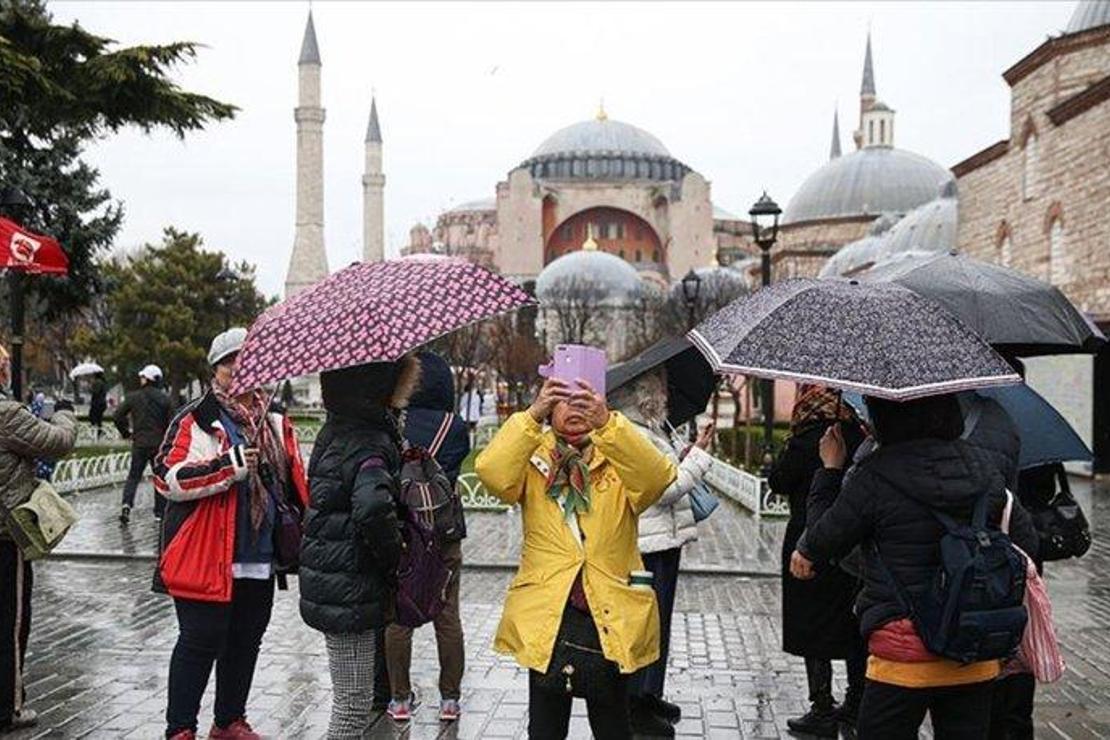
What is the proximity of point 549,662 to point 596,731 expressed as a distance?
14.6 inches

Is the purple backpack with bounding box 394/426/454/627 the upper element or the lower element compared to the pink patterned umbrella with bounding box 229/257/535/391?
lower

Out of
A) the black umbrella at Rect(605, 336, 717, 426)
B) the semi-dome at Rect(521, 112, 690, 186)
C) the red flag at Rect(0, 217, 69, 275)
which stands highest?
the semi-dome at Rect(521, 112, 690, 186)

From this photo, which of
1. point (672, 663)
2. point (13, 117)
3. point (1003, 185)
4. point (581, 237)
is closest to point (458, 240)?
point (581, 237)

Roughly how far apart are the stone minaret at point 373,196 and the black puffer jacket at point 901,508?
64539 millimetres

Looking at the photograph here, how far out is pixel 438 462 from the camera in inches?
206

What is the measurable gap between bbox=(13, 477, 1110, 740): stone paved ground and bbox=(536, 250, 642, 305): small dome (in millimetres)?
43450

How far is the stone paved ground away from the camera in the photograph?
→ 5.31 metres

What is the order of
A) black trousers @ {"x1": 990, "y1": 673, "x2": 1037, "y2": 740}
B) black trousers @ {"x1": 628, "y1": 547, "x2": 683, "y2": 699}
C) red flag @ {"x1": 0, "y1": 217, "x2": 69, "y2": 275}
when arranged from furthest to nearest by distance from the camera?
red flag @ {"x1": 0, "y1": 217, "x2": 69, "y2": 275}
black trousers @ {"x1": 628, "y1": 547, "x2": 683, "y2": 699}
black trousers @ {"x1": 990, "y1": 673, "x2": 1037, "y2": 740}

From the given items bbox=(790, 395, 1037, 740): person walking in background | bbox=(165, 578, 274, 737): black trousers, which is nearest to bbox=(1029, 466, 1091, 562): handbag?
bbox=(790, 395, 1037, 740): person walking in background

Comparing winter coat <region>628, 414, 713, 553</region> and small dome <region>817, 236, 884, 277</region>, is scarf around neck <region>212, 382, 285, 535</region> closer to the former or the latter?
winter coat <region>628, 414, 713, 553</region>

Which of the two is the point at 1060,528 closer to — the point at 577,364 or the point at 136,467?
the point at 577,364

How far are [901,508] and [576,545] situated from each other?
40.3 inches

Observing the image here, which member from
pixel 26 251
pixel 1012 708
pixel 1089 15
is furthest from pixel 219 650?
pixel 1089 15

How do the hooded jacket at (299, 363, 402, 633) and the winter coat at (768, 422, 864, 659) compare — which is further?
the winter coat at (768, 422, 864, 659)
